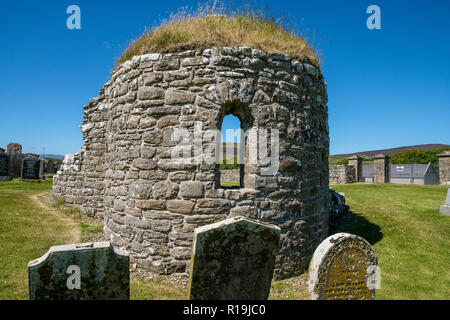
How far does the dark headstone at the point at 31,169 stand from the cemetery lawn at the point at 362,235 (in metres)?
8.45

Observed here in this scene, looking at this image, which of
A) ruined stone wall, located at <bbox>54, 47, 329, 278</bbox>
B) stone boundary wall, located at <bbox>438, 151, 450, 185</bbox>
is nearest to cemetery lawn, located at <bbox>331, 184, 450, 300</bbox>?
ruined stone wall, located at <bbox>54, 47, 329, 278</bbox>

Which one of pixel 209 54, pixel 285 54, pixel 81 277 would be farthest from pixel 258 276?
pixel 285 54

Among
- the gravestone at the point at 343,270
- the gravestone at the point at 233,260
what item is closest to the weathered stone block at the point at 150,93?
the gravestone at the point at 233,260

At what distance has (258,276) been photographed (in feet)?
10.8

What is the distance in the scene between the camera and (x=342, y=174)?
75.2 feet

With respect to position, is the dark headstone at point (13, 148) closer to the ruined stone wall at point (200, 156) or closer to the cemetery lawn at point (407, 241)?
the ruined stone wall at point (200, 156)

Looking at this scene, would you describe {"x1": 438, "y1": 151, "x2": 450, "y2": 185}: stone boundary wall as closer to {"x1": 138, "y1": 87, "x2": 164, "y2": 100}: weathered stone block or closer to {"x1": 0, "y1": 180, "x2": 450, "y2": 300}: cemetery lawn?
{"x1": 0, "y1": 180, "x2": 450, "y2": 300}: cemetery lawn

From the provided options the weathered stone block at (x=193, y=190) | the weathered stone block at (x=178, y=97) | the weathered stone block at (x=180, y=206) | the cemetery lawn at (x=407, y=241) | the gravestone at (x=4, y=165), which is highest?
the weathered stone block at (x=178, y=97)

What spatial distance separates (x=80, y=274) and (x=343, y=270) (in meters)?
3.22

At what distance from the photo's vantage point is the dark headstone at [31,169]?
731 inches

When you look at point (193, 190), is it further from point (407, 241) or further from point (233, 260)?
point (407, 241)

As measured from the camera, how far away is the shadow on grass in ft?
26.4

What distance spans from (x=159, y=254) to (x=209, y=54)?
13.1 feet
